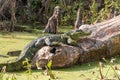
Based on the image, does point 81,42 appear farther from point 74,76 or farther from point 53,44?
point 74,76

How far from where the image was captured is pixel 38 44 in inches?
208

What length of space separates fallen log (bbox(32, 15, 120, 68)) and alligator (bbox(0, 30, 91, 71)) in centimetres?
8

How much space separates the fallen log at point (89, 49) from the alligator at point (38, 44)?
0.08 meters

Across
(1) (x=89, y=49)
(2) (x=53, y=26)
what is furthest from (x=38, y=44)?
(2) (x=53, y=26)

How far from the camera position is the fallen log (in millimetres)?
5020

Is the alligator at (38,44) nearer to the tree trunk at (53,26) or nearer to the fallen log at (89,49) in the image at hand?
the fallen log at (89,49)

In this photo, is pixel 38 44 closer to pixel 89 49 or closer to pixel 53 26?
pixel 89 49

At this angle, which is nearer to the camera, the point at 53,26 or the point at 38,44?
the point at 38,44

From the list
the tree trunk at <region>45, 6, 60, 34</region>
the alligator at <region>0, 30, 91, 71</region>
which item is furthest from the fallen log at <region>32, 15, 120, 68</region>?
the tree trunk at <region>45, 6, 60, 34</region>

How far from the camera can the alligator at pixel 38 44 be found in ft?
16.2

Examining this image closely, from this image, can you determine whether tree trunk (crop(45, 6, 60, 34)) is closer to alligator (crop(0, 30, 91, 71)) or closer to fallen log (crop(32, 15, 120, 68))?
fallen log (crop(32, 15, 120, 68))

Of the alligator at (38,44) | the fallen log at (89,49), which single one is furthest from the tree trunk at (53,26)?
the alligator at (38,44)

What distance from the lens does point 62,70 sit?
16.0ft

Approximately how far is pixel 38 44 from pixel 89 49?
2.62 ft
